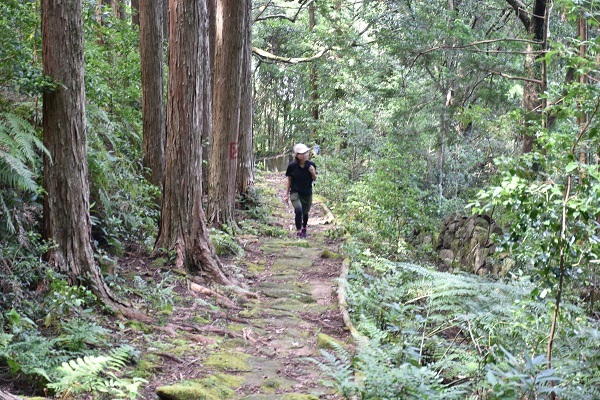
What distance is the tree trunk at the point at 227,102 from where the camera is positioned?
40.7 ft

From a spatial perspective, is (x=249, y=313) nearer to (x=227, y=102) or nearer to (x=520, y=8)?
(x=227, y=102)

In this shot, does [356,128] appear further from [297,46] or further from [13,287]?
[13,287]

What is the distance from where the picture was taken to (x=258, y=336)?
7.35m

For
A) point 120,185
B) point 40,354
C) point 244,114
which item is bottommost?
point 40,354

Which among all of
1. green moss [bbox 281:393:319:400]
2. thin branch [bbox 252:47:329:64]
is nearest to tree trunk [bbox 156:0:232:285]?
green moss [bbox 281:393:319:400]

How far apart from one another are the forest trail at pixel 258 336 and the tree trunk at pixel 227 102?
148cm

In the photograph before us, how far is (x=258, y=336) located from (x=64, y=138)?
3.21 metres

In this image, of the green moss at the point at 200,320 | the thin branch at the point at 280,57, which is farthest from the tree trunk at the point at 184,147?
the thin branch at the point at 280,57

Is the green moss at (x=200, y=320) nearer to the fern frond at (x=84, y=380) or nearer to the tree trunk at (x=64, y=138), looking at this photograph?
the tree trunk at (x=64, y=138)

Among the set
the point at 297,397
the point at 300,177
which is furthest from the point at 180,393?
the point at 300,177

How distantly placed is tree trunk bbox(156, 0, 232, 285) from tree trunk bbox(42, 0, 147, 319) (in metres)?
2.55

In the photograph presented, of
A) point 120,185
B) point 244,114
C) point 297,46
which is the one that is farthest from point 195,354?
point 297,46

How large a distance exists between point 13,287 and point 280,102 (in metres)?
36.2

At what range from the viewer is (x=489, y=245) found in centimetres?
1222
